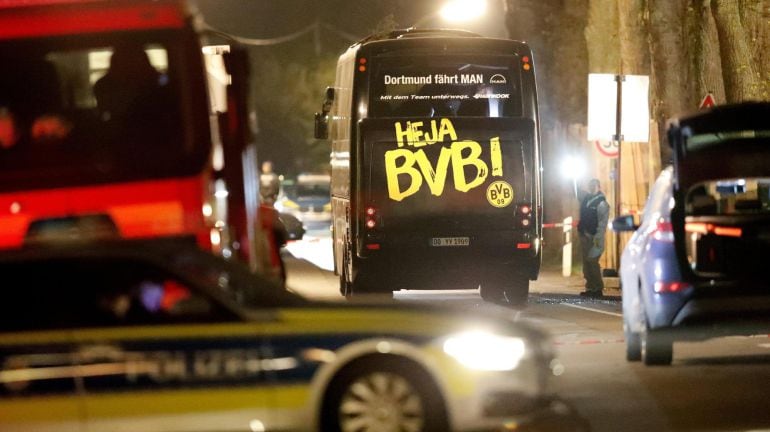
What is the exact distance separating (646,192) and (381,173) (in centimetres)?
615

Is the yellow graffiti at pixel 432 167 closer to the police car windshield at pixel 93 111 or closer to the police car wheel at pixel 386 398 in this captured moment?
the police car windshield at pixel 93 111

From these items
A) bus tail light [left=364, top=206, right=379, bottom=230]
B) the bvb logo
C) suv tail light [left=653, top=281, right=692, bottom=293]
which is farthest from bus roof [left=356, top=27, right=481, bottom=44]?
suv tail light [left=653, top=281, right=692, bottom=293]

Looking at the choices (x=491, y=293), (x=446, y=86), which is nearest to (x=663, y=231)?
(x=446, y=86)

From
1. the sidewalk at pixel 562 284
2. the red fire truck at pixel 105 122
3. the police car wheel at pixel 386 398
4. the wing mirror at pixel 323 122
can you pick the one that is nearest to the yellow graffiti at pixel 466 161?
the sidewalk at pixel 562 284

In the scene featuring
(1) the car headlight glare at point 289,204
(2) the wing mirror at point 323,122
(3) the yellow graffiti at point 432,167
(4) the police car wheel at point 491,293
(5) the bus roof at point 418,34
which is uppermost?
(5) the bus roof at point 418,34

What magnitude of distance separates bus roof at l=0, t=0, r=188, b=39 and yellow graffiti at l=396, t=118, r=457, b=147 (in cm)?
823

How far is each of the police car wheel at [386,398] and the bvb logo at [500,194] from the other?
1210cm

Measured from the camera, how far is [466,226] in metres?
20.5

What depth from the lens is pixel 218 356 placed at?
8.18 metres

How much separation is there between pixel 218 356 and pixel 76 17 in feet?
15.6

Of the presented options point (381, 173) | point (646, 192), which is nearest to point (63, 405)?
A: point (381, 173)

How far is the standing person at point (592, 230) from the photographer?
22484 millimetres

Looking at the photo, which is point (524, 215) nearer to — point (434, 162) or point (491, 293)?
point (434, 162)

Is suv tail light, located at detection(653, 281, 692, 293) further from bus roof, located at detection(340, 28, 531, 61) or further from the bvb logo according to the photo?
bus roof, located at detection(340, 28, 531, 61)
